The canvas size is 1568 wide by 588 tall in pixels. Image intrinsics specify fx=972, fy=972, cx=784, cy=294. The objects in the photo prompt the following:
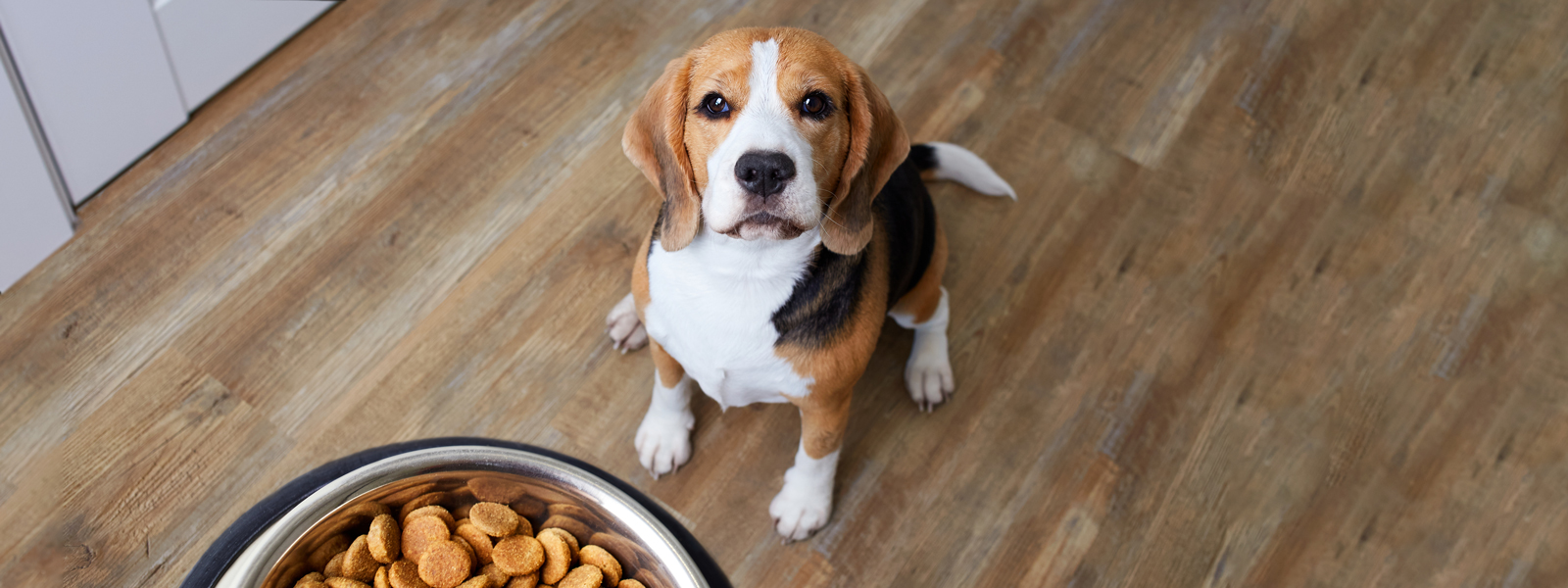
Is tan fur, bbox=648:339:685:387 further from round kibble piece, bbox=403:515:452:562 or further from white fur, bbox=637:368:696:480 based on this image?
round kibble piece, bbox=403:515:452:562

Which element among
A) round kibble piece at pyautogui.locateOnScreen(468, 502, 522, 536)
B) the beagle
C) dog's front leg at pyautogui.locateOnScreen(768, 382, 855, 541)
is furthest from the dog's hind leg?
round kibble piece at pyautogui.locateOnScreen(468, 502, 522, 536)

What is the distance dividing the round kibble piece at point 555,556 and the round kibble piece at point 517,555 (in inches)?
0.7

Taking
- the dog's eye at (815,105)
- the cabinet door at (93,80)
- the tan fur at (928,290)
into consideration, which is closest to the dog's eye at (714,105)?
the dog's eye at (815,105)

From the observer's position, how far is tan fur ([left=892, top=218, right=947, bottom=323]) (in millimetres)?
2287

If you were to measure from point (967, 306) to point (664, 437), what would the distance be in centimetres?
94

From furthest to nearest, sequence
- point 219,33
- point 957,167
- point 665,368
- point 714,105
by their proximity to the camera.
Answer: point 219,33, point 957,167, point 665,368, point 714,105

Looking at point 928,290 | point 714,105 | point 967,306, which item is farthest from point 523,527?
point 967,306

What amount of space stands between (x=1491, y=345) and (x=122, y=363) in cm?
376

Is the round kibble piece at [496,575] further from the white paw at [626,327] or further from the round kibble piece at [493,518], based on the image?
the white paw at [626,327]

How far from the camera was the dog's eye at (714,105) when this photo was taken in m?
1.59

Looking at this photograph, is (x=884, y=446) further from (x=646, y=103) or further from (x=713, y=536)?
(x=646, y=103)

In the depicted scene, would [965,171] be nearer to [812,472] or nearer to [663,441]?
[812,472]

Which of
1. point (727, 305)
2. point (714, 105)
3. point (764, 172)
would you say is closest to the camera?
point (764, 172)

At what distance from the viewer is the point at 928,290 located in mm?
2309
